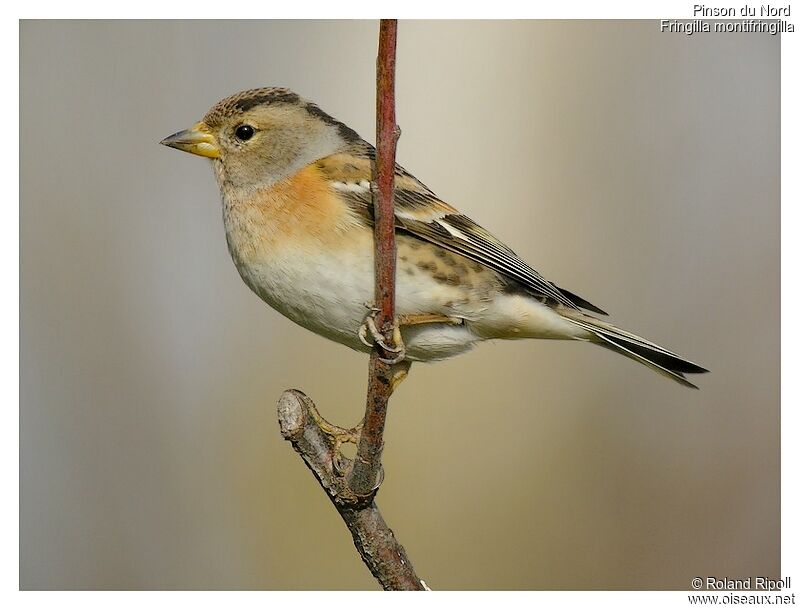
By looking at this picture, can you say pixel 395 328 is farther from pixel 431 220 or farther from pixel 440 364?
pixel 440 364

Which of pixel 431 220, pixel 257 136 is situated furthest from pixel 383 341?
pixel 257 136

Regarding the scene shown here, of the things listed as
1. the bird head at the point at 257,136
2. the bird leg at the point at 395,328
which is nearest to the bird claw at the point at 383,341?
the bird leg at the point at 395,328

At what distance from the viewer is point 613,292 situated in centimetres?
423

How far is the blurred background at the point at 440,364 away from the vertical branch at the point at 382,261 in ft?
5.55

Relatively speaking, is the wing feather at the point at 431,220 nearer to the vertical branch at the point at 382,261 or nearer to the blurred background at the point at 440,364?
the vertical branch at the point at 382,261

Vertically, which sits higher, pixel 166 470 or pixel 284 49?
pixel 284 49

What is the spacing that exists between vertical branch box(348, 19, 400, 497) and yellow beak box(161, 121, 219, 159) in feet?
3.86

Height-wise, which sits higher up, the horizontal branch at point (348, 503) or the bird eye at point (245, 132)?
the bird eye at point (245, 132)

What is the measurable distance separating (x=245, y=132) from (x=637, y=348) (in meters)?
1.49

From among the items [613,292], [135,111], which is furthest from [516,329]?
[135,111]

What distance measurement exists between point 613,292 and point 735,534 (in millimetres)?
1180

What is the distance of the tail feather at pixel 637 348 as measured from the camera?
2.96 metres

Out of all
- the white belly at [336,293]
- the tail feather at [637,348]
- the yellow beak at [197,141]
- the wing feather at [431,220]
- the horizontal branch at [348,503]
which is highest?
the yellow beak at [197,141]

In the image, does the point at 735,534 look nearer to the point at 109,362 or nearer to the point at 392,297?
the point at 392,297
